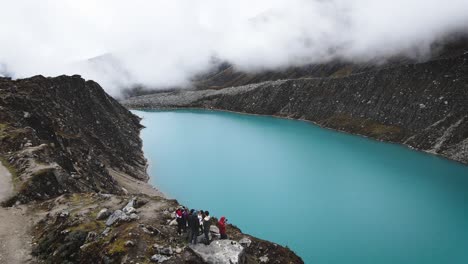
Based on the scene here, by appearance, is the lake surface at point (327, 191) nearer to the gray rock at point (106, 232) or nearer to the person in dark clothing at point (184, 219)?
the person in dark clothing at point (184, 219)

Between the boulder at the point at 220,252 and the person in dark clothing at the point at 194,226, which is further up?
the person in dark clothing at the point at 194,226

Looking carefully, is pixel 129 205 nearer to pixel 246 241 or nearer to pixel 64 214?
pixel 64 214

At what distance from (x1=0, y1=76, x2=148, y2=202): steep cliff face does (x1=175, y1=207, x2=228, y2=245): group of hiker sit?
46.1 feet

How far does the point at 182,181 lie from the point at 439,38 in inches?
4714

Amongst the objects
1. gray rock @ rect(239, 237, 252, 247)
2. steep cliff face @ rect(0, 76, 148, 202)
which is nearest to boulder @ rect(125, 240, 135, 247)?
gray rock @ rect(239, 237, 252, 247)

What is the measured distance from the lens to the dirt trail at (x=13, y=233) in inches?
923

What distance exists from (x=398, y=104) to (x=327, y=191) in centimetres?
6756

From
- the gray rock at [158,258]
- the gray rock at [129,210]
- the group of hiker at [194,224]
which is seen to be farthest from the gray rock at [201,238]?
the gray rock at [129,210]

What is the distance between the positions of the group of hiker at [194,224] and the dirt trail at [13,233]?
8558 mm

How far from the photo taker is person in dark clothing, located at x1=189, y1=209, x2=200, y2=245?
903 inches

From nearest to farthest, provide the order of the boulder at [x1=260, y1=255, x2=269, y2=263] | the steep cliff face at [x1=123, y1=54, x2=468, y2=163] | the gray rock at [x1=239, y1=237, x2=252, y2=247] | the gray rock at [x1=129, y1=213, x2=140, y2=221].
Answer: the gray rock at [x1=129, y1=213, x2=140, y2=221] → the boulder at [x1=260, y1=255, x2=269, y2=263] → the gray rock at [x1=239, y1=237, x2=252, y2=247] → the steep cliff face at [x1=123, y1=54, x2=468, y2=163]

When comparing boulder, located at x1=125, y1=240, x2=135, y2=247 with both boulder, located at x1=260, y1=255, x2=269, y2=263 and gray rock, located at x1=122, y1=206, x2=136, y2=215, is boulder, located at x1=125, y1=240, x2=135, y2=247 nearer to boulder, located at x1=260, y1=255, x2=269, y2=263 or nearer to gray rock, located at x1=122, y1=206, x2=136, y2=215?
gray rock, located at x1=122, y1=206, x2=136, y2=215

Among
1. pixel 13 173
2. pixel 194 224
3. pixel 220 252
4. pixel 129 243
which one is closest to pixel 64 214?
pixel 129 243

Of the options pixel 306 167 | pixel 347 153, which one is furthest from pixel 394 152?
pixel 306 167
